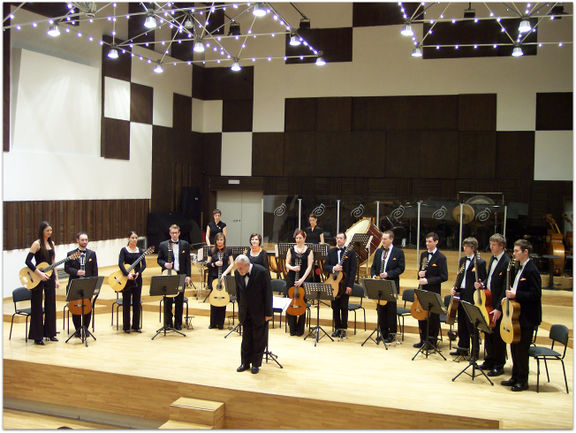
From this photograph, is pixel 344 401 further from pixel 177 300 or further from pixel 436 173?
pixel 436 173

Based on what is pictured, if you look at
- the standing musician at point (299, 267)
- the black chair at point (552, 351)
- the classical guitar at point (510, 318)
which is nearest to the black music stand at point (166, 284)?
the standing musician at point (299, 267)

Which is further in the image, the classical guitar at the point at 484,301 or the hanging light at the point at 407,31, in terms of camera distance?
the hanging light at the point at 407,31

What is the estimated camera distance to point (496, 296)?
20.0ft

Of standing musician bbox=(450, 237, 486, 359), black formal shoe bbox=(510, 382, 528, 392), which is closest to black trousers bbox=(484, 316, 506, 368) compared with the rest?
standing musician bbox=(450, 237, 486, 359)

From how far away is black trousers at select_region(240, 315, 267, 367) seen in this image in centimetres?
636

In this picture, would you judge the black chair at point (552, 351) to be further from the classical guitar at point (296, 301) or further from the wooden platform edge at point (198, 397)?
the classical guitar at point (296, 301)

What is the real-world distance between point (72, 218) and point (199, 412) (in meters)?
6.93

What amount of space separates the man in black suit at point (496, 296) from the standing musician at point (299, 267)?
2363mm

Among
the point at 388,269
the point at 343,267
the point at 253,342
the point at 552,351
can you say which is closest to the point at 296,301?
the point at 343,267

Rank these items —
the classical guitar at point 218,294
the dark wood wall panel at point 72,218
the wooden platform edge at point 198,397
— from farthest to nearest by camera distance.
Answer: the dark wood wall panel at point 72,218 → the classical guitar at point 218,294 → the wooden platform edge at point 198,397

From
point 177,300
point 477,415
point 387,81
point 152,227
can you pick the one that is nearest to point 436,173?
point 387,81

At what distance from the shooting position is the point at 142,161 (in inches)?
524

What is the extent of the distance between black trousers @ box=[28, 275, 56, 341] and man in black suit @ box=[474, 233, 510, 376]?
515 centimetres

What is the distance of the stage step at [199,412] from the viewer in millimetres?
5570
